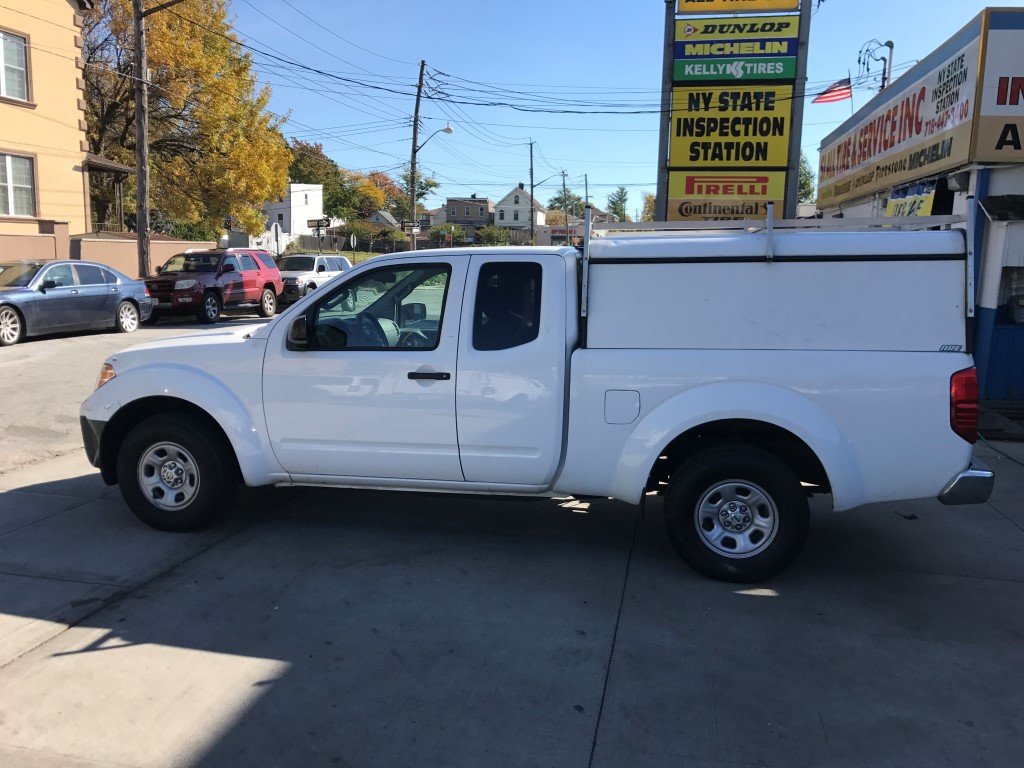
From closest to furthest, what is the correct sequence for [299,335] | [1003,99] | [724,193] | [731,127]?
[299,335]
[1003,99]
[731,127]
[724,193]

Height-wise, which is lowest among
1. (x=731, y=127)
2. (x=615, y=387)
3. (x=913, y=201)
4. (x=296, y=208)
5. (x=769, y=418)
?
(x=769, y=418)

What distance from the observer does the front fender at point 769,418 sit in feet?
14.2

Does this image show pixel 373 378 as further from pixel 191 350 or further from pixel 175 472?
pixel 175 472

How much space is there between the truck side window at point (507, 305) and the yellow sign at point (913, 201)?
6.74m

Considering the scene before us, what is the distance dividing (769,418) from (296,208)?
248ft

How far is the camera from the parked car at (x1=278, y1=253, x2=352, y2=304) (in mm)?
24031

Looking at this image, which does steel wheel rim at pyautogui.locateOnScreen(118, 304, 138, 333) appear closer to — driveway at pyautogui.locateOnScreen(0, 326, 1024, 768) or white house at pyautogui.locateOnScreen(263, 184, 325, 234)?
driveway at pyautogui.locateOnScreen(0, 326, 1024, 768)

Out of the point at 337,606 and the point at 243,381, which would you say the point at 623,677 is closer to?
the point at 337,606

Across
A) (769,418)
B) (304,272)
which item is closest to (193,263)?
(304,272)

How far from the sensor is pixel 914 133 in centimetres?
1091

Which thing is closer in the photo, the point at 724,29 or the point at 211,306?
the point at 724,29

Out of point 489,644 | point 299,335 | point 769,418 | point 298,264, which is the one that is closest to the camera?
point 489,644

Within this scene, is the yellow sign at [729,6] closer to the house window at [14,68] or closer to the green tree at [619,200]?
the house window at [14,68]

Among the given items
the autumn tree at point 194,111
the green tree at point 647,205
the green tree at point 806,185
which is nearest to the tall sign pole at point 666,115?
the autumn tree at point 194,111
